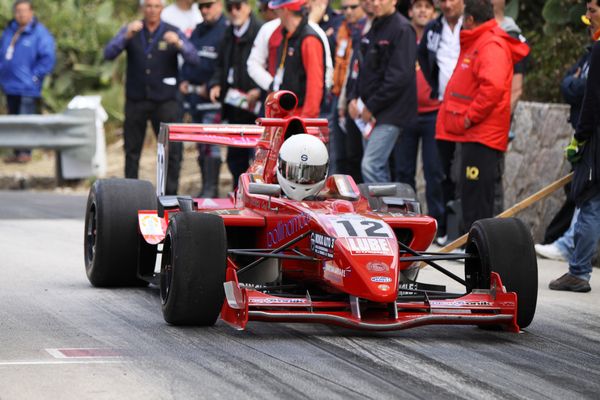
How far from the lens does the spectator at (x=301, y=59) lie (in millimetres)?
13914

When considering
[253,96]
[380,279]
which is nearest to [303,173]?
[380,279]

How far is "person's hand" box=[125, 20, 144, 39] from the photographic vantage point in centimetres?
1673

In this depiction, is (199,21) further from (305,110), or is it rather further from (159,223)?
(159,223)

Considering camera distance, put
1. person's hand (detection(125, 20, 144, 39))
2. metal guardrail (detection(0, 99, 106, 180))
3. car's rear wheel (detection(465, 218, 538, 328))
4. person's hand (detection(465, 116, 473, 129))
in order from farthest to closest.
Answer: metal guardrail (detection(0, 99, 106, 180)) < person's hand (detection(125, 20, 144, 39)) < person's hand (detection(465, 116, 473, 129)) < car's rear wheel (detection(465, 218, 538, 328))

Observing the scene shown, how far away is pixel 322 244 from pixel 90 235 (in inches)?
112

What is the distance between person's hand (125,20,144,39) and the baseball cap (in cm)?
328

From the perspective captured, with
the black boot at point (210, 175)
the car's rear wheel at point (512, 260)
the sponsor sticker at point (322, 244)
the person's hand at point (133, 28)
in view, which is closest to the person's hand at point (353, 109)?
the black boot at point (210, 175)

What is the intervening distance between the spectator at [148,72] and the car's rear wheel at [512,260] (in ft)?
28.2

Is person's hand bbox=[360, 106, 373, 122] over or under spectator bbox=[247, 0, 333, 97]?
under

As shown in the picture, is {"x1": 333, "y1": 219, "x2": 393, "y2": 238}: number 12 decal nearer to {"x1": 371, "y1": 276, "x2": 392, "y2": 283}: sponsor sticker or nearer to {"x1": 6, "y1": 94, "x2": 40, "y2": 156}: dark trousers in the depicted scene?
{"x1": 371, "y1": 276, "x2": 392, "y2": 283}: sponsor sticker

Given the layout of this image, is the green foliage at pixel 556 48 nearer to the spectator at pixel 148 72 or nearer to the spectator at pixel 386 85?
the spectator at pixel 386 85

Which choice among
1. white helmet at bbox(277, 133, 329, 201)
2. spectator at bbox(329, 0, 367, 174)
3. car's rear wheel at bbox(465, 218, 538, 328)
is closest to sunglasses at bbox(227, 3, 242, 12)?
spectator at bbox(329, 0, 367, 174)

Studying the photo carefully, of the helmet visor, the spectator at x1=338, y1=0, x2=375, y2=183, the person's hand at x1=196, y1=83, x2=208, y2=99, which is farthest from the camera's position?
the person's hand at x1=196, y1=83, x2=208, y2=99

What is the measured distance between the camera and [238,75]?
1581cm
